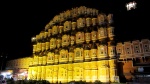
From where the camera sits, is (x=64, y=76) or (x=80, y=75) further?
(x=64, y=76)

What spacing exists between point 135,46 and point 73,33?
19356mm

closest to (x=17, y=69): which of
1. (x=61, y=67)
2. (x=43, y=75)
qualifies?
(x=43, y=75)

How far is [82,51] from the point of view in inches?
1816

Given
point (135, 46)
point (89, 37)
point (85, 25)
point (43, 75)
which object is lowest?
point (43, 75)

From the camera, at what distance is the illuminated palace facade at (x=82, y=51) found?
38.9m

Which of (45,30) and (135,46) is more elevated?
(45,30)

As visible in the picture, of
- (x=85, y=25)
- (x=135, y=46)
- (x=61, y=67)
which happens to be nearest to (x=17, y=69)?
(x=61, y=67)

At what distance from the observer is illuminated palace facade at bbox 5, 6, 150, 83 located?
3888 cm

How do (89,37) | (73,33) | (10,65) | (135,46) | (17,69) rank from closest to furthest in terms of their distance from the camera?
(135,46) < (89,37) < (73,33) < (17,69) < (10,65)

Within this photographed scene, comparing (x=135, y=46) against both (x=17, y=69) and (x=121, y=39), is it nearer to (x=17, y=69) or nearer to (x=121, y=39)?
(x=121, y=39)

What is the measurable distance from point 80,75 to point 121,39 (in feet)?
47.3

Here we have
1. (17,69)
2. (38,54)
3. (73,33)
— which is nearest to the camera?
(73,33)

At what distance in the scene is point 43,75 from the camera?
173 feet

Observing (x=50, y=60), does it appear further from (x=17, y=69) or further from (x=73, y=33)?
(x=17, y=69)
